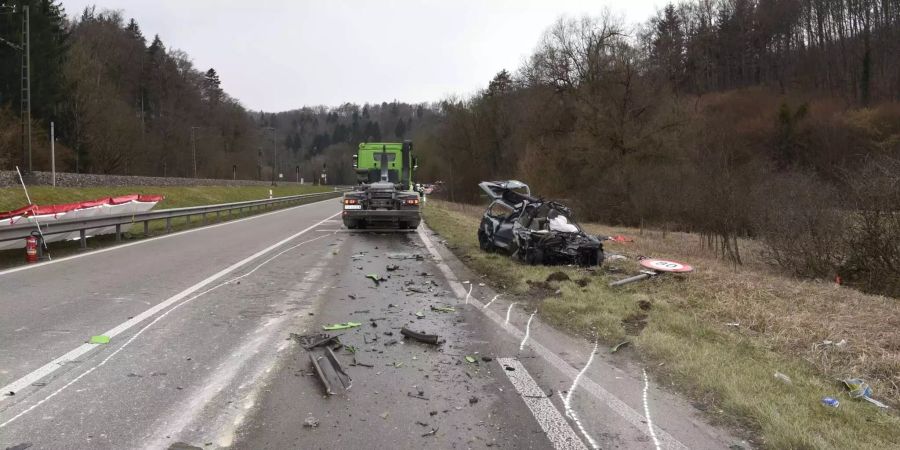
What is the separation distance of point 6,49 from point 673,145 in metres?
49.2

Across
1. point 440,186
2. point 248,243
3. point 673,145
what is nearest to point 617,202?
point 673,145

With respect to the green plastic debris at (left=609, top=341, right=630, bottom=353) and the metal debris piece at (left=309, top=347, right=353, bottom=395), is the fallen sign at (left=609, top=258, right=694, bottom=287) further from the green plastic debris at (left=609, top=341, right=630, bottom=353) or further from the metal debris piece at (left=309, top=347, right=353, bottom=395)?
the metal debris piece at (left=309, top=347, right=353, bottom=395)

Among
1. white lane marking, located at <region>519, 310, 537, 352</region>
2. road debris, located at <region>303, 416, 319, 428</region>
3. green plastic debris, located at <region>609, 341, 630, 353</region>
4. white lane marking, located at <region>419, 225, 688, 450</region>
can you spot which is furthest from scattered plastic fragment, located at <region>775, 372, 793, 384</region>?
road debris, located at <region>303, 416, 319, 428</region>

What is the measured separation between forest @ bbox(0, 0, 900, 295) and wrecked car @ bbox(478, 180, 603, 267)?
5.41m

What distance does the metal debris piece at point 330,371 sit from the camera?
4.23 meters

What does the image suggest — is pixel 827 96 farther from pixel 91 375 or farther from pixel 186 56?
pixel 186 56

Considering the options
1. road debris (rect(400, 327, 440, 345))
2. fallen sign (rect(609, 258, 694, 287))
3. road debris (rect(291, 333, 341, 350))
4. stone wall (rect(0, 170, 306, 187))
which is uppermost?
stone wall (rect(0, 170, 306, 187))

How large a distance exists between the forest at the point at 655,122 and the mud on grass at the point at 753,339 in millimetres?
4517

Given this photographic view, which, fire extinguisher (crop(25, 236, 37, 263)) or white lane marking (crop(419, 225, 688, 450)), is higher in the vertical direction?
fire extinguisher (crop(25, 236, 37, 263))

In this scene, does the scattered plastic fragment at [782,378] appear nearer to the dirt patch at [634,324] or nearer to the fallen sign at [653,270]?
the dirt patch at [634,324]

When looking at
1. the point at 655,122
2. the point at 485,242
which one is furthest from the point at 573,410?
the point at 655,122

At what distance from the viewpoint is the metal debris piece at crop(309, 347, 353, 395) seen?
423 cm

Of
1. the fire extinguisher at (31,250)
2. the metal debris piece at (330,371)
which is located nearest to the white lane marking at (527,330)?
the metal debris piece at (330,371)

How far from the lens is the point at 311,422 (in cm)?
360
